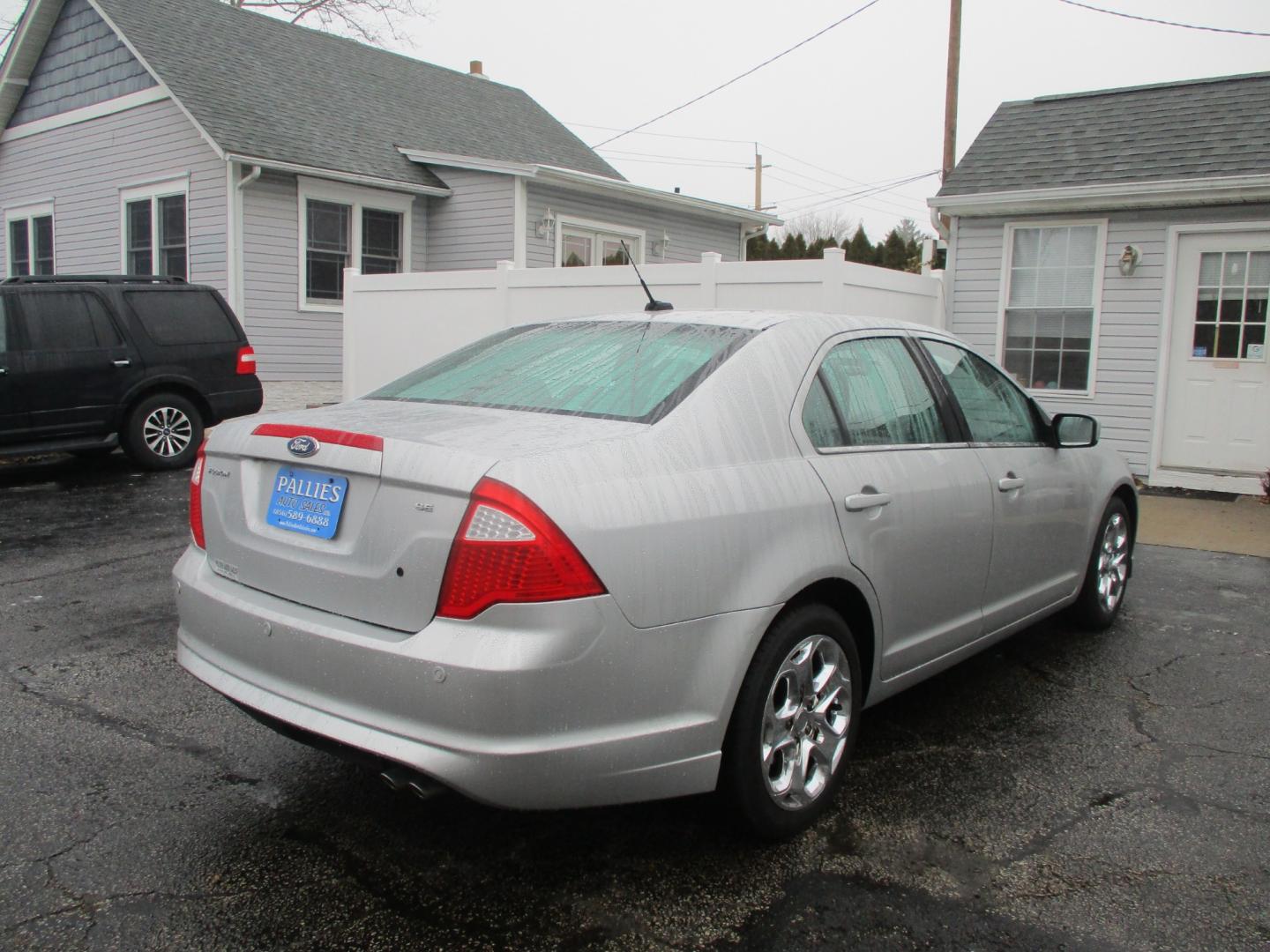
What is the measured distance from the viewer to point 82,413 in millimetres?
9445

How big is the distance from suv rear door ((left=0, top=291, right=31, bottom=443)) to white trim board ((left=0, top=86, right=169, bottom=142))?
23.0ft

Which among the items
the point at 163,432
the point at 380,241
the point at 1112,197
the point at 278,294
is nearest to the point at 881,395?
the point at 1112,197

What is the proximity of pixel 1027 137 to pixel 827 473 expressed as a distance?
9.72m

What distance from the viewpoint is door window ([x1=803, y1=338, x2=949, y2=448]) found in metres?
3.43

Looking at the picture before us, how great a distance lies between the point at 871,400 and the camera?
3.69 metres

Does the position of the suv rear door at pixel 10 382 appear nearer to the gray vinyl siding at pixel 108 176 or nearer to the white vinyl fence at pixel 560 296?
the white vinyl fence at pixel 560 296

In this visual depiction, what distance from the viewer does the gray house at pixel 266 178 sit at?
47.7 ft

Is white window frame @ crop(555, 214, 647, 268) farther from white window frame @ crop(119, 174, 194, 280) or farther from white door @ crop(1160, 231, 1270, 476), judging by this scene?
white door @ crop(1160, 231, 1270, 476)

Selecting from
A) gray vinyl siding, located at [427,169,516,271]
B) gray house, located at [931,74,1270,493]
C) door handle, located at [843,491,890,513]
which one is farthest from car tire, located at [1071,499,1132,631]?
gray vinyl siding, located at [427,169,516,271]

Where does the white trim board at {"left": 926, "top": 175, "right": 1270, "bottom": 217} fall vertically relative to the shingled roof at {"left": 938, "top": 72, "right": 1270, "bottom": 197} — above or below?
below

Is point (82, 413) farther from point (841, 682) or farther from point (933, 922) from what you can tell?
point (933, 922)

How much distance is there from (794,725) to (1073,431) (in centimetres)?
238

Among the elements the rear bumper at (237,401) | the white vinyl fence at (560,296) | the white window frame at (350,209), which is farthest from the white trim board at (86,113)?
the rear bumper at (237,401)

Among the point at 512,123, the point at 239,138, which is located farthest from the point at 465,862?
the point at 512,123
